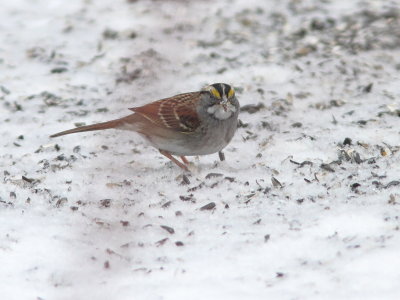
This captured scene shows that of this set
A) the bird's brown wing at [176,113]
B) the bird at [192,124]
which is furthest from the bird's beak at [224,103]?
the bird's brown wing at [176,113]

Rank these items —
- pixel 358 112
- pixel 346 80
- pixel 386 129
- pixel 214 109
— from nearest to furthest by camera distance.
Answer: pixel 214 109 < pixel 386 129 < pixel 358 112 < pixel 346 80

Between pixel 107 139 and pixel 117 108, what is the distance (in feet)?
3.00

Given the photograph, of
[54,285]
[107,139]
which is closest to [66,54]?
[107,139]

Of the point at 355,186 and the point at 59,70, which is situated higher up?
the point at 355,186

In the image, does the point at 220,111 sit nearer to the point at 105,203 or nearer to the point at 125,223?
the point at 105,203

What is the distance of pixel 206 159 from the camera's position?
6.14 metres

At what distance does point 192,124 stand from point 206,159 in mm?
482

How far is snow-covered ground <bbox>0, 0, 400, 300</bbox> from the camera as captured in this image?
4.05 meters

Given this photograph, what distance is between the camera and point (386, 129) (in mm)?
6188

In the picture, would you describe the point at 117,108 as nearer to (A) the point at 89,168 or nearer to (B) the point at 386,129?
(A) the point at 89,168

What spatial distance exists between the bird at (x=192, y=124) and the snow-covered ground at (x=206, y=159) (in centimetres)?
17

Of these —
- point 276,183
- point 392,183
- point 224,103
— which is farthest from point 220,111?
point 392,183

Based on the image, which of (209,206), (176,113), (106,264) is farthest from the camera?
(176,113)

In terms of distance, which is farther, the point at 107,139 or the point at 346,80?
the point at 346,80
